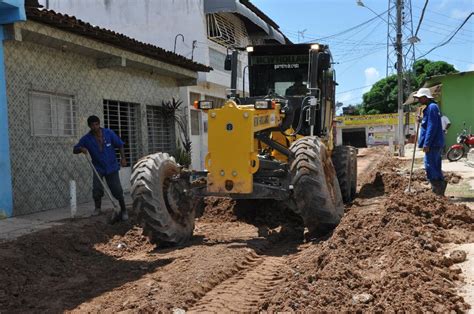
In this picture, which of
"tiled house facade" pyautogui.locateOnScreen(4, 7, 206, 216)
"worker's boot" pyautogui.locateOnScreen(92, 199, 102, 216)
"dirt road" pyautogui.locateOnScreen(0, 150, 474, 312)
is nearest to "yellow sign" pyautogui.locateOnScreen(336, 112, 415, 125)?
"tiled house facade" pyautogui.locateOnScreen(4, 7, 206, 216)

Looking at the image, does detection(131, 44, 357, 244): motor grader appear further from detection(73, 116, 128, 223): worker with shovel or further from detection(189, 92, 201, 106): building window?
detection(189, 92, 201, 106): building window

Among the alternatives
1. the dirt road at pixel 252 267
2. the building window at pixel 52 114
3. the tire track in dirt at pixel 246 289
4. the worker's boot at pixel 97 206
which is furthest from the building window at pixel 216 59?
the tire track in dirt at pixel 246 289

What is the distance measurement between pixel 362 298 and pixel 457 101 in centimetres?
1886

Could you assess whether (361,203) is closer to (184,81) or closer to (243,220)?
(243,220)

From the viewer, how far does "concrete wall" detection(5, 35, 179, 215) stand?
8.77m

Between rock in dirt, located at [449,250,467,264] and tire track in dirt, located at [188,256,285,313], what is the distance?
1.65 metres

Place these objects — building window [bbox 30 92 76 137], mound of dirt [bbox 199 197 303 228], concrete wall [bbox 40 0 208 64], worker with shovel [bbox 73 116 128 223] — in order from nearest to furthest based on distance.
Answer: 1. mound of dirt [bbox 199 197 303 228]
2. worker with shovel [bbox 73 116 128 223]
3. building window [bbox 30 92 76 137]
4. concrete wall [bbox 40 0 208 64]

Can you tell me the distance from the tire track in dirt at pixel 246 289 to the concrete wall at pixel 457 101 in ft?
56.6

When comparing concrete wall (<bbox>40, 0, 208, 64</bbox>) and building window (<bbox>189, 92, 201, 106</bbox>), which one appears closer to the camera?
concrete wall (<bbox>40, 0, 208, 64</bbox>)

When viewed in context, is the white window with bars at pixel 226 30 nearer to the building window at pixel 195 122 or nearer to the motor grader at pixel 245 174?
Result: the building window at pixel 195 122

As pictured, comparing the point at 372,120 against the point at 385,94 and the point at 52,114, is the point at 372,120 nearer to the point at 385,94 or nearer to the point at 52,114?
the point at 385,94

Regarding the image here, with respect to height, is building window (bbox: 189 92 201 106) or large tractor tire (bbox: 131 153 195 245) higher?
building window (bbox: 189 92 201 106)

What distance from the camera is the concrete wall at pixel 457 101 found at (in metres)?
20.4

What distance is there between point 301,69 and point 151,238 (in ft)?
13.2
